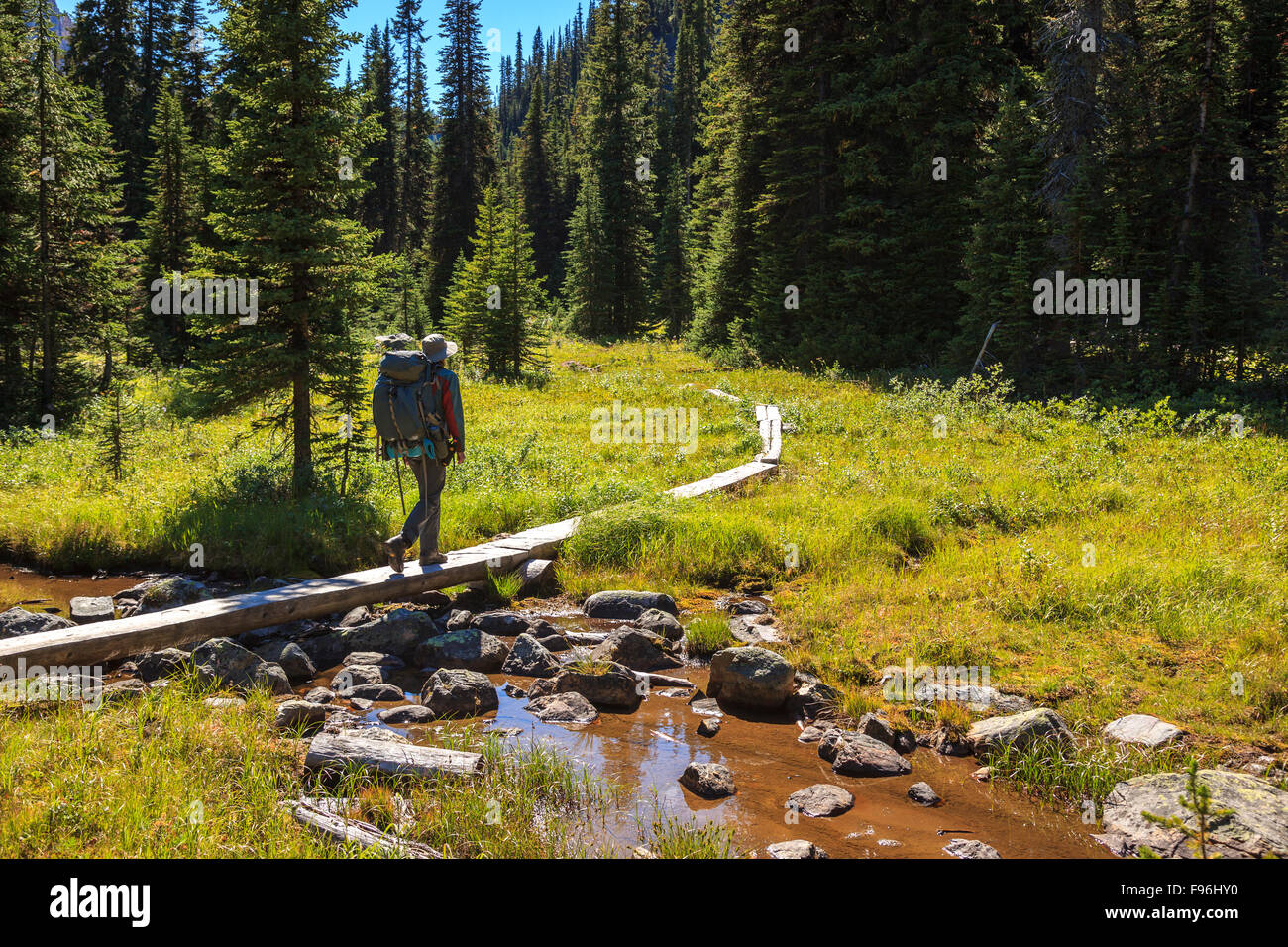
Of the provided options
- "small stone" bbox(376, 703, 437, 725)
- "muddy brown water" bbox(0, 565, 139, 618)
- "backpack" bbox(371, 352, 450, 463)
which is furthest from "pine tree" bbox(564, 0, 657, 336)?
"small stone" bbox(376, 703, 437, 725)

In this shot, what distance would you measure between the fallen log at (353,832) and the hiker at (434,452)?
422 centimetres

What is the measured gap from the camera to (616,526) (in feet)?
34.5

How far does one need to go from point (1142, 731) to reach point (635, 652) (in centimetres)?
444

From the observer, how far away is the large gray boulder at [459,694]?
6.57 meters

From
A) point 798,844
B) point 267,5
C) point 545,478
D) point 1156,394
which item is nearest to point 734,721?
point 798,844

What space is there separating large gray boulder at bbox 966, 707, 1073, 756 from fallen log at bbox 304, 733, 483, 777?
393 cm

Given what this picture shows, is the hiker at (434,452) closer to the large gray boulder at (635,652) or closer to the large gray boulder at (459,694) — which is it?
the large gray boulder at (459,694)

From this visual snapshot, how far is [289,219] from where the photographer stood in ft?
37.2

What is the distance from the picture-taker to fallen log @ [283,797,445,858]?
4102 mm

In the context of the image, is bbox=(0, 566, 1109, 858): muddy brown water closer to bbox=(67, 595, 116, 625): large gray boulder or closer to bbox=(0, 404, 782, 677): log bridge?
bbox=(0, 404, 782, 677): log bridge

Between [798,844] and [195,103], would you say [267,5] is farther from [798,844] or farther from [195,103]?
[195,103]

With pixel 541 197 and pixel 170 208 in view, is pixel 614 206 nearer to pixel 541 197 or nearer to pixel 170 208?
pixel 541 197

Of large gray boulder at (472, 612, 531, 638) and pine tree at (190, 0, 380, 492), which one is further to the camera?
pine tree at (190, 0, 380, 492)

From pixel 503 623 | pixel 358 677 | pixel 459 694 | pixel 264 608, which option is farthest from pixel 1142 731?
pixel 264 608
